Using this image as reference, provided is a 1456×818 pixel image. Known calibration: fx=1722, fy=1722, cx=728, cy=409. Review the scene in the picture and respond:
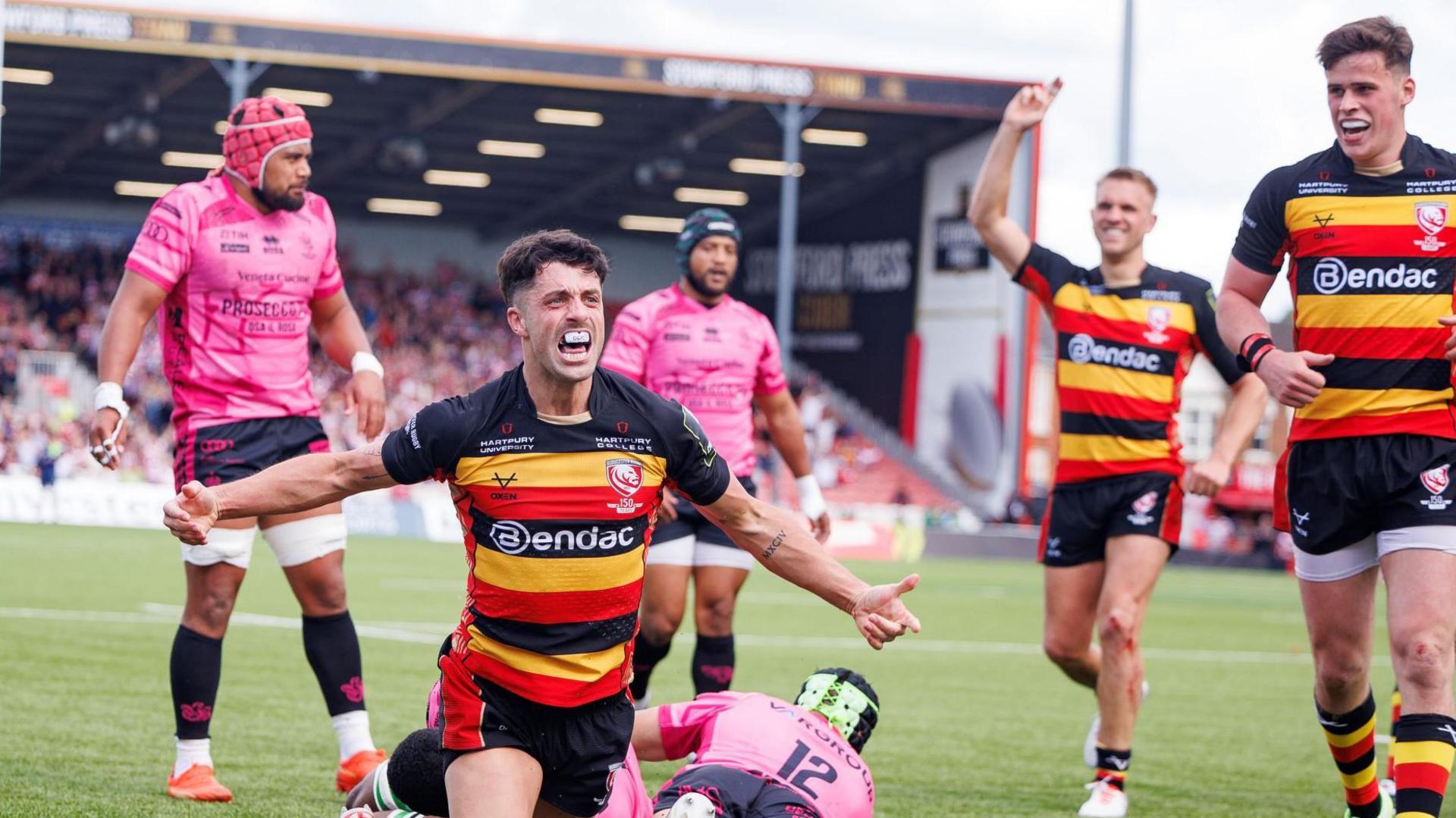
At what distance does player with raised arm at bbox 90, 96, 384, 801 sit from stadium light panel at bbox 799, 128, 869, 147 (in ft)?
108

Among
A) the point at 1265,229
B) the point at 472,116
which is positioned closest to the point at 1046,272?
the point at 1265,229

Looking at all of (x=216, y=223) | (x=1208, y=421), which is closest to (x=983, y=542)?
(x=216, y=223)

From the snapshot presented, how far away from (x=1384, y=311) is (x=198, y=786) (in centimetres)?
426

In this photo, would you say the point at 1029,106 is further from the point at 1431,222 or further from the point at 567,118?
the point at 567,118

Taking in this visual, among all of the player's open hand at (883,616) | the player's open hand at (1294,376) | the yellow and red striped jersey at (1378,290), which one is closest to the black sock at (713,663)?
the yellow and red striped jersey at (1378,290)

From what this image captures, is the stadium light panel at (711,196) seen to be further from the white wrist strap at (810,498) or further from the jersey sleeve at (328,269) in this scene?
the jersey sleeve at (328,269)

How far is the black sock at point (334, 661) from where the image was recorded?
21.1 ft

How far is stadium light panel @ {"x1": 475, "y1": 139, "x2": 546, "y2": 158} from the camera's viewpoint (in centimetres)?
3959

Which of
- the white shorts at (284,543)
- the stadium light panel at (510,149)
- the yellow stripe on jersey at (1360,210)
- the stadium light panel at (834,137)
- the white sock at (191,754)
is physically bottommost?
the white sock at (191,754)

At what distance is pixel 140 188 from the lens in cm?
4297

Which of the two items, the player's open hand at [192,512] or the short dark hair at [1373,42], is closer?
the player's open hand at [192,512]

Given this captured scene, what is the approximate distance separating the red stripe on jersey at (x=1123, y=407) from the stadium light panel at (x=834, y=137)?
1268 inches

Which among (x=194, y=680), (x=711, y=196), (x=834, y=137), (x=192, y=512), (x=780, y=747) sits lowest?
(x=194, y=680)

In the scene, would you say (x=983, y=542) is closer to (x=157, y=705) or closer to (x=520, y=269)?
(x=157, y=705)
